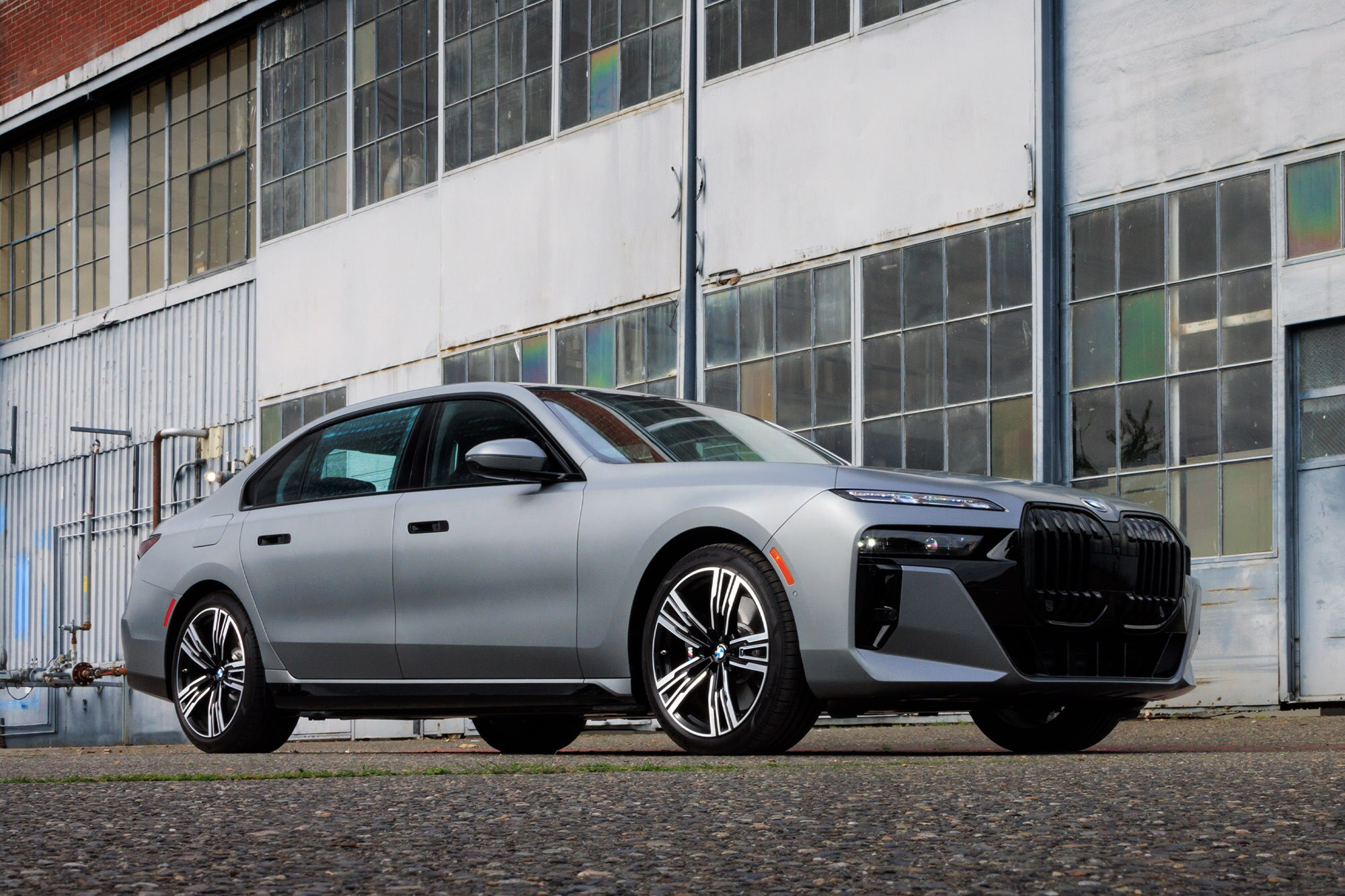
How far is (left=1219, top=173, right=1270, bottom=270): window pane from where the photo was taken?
11.4 meters

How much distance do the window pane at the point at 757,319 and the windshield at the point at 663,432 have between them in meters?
6.83

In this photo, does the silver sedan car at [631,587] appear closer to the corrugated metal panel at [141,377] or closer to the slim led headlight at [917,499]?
the slim led headlight at [917,499]

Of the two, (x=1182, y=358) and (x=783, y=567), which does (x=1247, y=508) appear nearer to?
(x=1182, y=358)

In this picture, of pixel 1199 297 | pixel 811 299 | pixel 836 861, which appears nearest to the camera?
pixel 836 861

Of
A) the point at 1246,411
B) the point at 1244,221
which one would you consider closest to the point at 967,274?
the point at 1244,221

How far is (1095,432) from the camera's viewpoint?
40.4 feet

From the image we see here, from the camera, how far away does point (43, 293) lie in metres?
24.7

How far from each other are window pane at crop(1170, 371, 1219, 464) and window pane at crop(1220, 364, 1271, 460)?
0.26ft

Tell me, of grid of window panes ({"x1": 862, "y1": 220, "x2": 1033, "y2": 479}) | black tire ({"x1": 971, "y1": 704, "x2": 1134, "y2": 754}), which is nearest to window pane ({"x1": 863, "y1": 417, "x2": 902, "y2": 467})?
grid of window panes ({"x1": 862, "y1": 220, "x2": 1033, "y2": 479})

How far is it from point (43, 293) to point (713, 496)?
20191 millimetres

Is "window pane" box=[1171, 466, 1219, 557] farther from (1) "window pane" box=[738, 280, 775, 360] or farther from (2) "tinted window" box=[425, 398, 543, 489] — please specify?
(2) "tinted window" box=[425, 398, 543, 489]

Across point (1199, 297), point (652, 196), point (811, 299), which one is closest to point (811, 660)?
point (1199, 297)

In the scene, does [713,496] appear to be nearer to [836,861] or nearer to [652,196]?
[836,861]

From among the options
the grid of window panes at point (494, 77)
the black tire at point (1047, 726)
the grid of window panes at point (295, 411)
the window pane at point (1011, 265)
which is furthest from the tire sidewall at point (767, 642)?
the grid of window panes at point (295, 411)
